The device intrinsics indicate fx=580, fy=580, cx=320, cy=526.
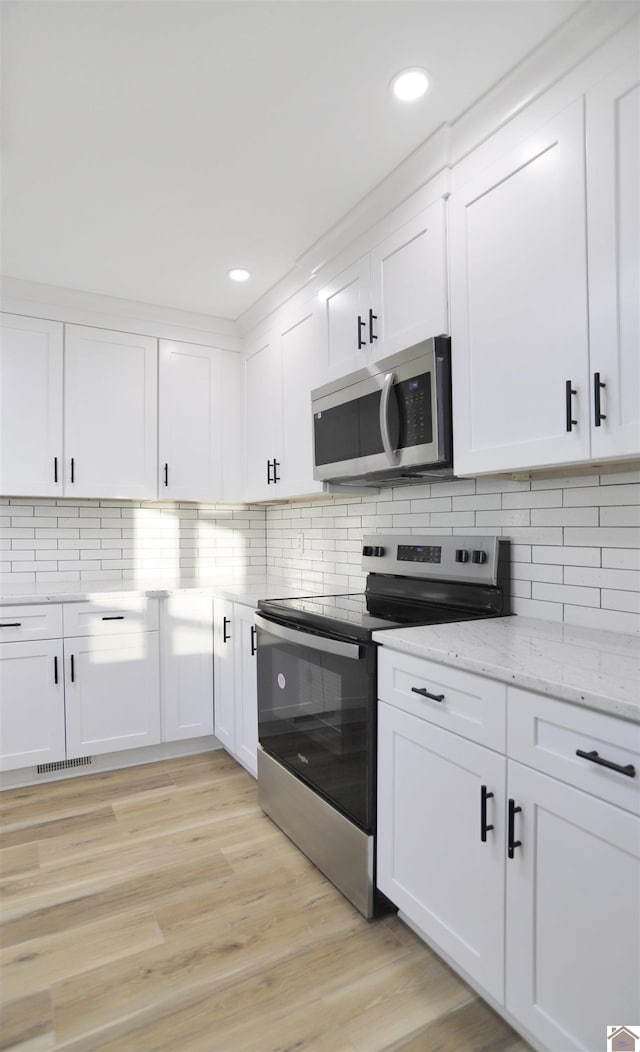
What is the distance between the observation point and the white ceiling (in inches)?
57.7

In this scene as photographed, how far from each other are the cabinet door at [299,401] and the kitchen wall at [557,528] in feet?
1.34

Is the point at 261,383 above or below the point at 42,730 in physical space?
above

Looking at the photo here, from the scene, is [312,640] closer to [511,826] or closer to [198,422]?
[511,826]

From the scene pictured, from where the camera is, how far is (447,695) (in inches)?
58.6

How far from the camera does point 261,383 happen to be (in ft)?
10.9

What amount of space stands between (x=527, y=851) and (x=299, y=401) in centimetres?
216

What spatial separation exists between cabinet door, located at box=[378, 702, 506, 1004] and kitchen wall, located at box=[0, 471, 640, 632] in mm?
641

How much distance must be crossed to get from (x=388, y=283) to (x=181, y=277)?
4.18ft

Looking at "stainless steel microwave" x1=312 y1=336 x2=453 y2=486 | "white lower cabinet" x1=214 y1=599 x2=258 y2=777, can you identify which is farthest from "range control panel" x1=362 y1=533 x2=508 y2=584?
"white lower cabinet" x1=214 y1=599 x2=258 y2=777

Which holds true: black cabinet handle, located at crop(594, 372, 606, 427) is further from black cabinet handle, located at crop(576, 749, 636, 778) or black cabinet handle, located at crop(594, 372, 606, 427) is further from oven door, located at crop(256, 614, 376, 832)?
oven door, located at crop(256, 614, 376, 832)

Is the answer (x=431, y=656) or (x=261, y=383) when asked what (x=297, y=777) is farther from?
(x=261, y=383)

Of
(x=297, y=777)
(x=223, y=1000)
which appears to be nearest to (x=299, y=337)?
(x=297, y=777)


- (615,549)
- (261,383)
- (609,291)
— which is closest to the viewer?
(609,291)

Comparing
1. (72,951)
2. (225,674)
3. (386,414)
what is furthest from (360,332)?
(72,951)
